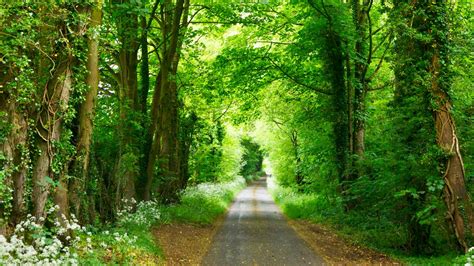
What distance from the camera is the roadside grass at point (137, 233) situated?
323 inches

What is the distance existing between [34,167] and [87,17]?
9.74 feet

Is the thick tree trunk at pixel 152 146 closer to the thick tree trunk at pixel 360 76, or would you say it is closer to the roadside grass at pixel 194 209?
the roadside grass at pixel 194 209

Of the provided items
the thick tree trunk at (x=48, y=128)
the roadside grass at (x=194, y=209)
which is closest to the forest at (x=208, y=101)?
the thick tree trunk at (x=48, y=128)

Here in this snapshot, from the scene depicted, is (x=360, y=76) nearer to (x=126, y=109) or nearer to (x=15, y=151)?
(x=126, y=109)

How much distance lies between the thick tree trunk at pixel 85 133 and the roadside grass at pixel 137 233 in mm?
901

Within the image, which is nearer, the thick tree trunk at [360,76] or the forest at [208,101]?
the forest at [208,101]

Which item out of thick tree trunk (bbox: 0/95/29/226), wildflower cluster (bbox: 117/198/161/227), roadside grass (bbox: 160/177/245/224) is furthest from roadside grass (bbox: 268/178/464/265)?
thick tree trunk (bbox: 0/95/29/226)

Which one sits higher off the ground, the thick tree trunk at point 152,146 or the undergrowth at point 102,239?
the thick tree trunk at point 152,146

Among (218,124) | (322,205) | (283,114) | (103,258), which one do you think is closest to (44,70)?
(103,258)

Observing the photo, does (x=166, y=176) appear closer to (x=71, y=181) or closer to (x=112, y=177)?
(x=112, y=177)

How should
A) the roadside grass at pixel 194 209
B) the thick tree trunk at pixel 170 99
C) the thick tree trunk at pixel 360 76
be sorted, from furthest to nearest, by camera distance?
the thick tree trunk at pixel 360 76, the roadside grass at pixel 194 209, the thick tree trunk at pixel 170 99

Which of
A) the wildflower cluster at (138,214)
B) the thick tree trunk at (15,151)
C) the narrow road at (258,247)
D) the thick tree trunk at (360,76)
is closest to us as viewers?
the thick tree trunk at (15,151)

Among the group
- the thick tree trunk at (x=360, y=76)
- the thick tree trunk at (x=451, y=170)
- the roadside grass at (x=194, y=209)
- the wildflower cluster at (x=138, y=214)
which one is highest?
the thick tree trunk at (x=360, y=76)

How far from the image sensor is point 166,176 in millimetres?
19969
